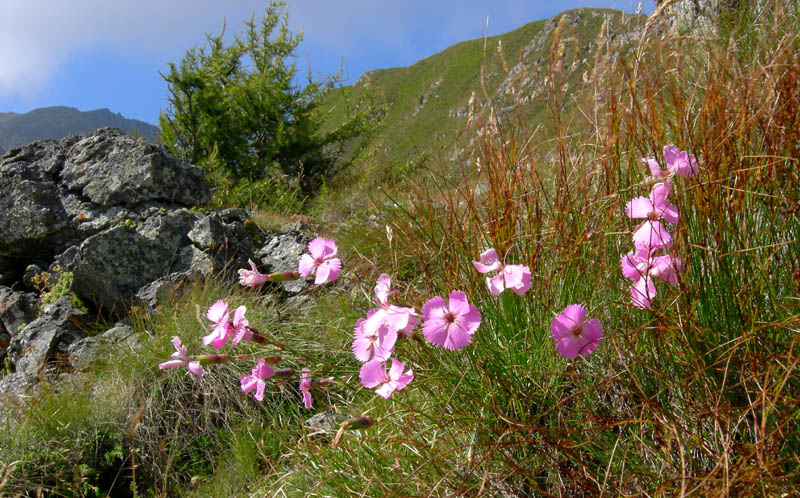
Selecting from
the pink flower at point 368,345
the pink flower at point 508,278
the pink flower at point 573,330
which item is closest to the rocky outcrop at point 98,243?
the pink flower at point 368,345

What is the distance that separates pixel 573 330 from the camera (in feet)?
3.71

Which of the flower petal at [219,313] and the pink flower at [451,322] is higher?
the flower petal at [219,313]

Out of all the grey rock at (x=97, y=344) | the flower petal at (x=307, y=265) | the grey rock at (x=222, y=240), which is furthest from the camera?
the grey rock at (x=222, y=240)

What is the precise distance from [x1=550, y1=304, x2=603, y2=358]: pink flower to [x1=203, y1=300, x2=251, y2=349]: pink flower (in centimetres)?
78

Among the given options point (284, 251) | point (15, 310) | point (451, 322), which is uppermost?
point (451, 322)

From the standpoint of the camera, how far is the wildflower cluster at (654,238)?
3.93 ft

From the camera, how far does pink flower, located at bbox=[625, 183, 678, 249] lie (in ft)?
3.92

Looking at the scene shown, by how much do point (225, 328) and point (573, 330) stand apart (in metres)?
Result: 0.88

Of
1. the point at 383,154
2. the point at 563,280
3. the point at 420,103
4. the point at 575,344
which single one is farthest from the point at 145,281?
the point at 420,103

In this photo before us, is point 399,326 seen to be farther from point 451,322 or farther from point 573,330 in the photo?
point 573,330

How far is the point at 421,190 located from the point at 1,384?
300cm

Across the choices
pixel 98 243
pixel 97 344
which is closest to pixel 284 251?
pixel 98 243

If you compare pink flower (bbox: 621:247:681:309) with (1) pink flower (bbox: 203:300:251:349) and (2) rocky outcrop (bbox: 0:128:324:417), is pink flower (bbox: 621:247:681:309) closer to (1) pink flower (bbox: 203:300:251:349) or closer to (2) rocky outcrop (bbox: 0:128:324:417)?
(1) pink flower (bbox: 203:300:251:349)

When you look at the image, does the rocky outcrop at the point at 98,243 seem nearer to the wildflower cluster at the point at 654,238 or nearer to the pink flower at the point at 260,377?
the pink flower at the point at 260,377
